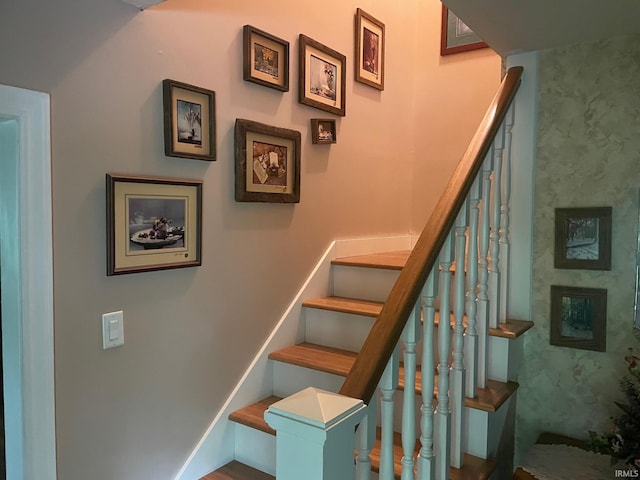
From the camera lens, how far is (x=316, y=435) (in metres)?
0.93

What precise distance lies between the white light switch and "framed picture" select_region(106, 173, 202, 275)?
15 cm

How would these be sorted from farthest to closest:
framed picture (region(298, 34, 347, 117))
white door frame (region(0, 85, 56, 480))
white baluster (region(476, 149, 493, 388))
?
1. framed picture (region(298, 34, 347, 117))
2. white baluster (region(476, 149, 493, 388))
3. white door frame (region(0, 85, 56, 480))

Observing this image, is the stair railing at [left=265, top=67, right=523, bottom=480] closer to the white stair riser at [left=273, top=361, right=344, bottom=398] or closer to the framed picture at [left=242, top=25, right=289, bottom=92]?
the white stair riser at [left=273, top=361, right=344, bottom=398]

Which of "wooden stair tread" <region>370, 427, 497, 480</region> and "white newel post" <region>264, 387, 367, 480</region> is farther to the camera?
"wooden stair tread" <region>370, 427, 497, 480</region>

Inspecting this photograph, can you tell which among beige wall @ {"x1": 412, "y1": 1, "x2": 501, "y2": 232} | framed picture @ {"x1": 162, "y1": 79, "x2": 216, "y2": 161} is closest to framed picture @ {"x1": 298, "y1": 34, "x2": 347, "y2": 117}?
framed picture @ {"x1": 162, "y1": 79, "x2": 216, "y2": 161}

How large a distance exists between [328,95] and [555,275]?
144 centimetres

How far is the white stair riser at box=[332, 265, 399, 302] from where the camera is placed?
249 cm

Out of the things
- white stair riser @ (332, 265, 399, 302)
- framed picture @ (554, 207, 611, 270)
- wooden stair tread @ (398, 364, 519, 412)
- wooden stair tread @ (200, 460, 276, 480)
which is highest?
framed picture @ (554, 207, 611, 270)

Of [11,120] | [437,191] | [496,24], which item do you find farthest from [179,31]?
[437,191]

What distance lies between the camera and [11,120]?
4.62 ft

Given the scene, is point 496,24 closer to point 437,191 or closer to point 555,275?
point 555,275

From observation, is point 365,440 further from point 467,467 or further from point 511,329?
point 511,329

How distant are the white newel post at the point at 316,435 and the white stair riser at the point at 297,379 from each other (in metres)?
1.11

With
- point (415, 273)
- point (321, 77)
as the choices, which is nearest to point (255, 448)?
point (415, 273)
